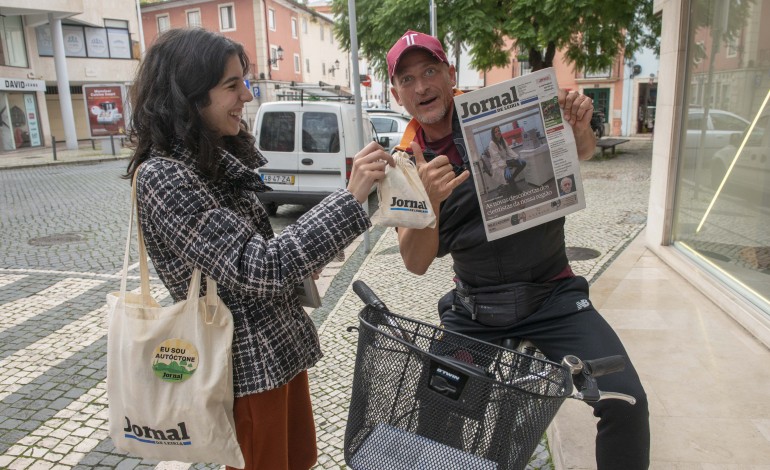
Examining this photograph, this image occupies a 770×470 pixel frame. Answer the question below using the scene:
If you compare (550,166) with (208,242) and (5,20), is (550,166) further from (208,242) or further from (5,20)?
(5,20)

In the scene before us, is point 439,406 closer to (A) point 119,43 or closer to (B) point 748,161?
(B) point 748,161

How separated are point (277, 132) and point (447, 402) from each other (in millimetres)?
8423

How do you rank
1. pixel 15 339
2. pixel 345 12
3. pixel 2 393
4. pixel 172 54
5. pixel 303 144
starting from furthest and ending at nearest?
pixel 345 12 → pixel 303 144 → pixel 15 339 → pixel 2 393 → pixel 172 54

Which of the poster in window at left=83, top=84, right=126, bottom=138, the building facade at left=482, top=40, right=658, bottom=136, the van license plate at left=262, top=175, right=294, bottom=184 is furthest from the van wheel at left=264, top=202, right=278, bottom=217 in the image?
the building facade at left=482, top=40, right=658, bottom=136

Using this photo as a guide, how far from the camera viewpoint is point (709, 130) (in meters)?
5.29

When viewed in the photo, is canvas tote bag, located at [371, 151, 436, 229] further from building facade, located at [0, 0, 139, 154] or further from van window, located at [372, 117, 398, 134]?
building facade, located at [0, 0, 139, 154]

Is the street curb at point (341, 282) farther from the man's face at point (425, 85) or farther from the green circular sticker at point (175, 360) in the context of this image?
the green circular sticker at point (175, 360)

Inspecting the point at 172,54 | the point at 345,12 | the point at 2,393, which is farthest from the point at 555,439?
the point at 345,12

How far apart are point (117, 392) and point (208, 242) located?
57 centimetres

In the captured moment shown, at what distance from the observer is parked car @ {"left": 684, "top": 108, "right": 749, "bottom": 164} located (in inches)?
192

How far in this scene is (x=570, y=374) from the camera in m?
1.37

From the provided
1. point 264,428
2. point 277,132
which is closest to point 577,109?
point 264,428

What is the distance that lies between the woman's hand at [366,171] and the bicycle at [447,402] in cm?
35

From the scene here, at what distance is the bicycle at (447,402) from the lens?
4.38 feet
